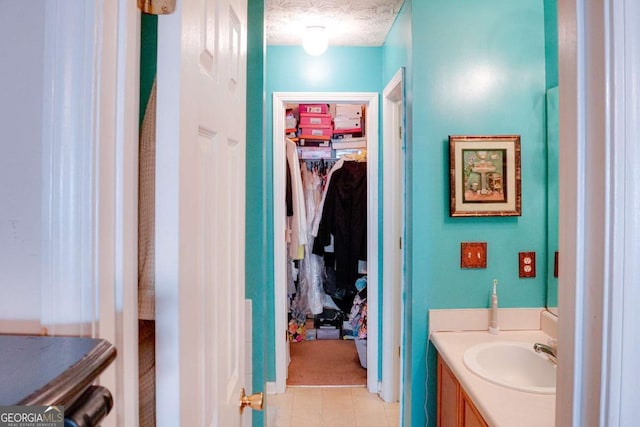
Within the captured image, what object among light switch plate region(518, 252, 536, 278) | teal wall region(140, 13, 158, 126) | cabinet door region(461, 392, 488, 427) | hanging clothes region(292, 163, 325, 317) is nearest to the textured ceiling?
hanging clothes region(292, 163, 325, 317)

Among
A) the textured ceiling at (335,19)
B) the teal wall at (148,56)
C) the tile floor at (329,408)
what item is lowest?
the tile floor at (329,408)

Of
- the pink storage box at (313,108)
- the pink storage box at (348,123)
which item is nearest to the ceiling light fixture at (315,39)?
the pink storage box at (313,108)

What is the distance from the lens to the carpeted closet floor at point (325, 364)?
317 cm

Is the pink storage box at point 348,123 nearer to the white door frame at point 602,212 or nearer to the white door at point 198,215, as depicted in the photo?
the white door at point 198,215

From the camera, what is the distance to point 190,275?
64 centimetres

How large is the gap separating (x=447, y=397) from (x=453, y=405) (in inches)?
4.1

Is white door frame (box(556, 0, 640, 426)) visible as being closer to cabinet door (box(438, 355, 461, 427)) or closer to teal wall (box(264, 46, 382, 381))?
cabinet door (box(438, 355, 461, 427))

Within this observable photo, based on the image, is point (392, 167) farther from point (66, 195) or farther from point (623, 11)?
point (66, 195)

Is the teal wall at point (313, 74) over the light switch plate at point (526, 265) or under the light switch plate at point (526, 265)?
over

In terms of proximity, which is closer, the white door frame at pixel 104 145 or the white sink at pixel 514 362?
the white door frame at pixel 104 145

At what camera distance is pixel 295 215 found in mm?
3355

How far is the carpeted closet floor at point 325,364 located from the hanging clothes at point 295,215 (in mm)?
928

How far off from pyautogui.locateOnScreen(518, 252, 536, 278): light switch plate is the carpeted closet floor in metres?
1.69

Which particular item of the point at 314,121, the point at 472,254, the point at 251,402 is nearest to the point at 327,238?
the point at 314,121
